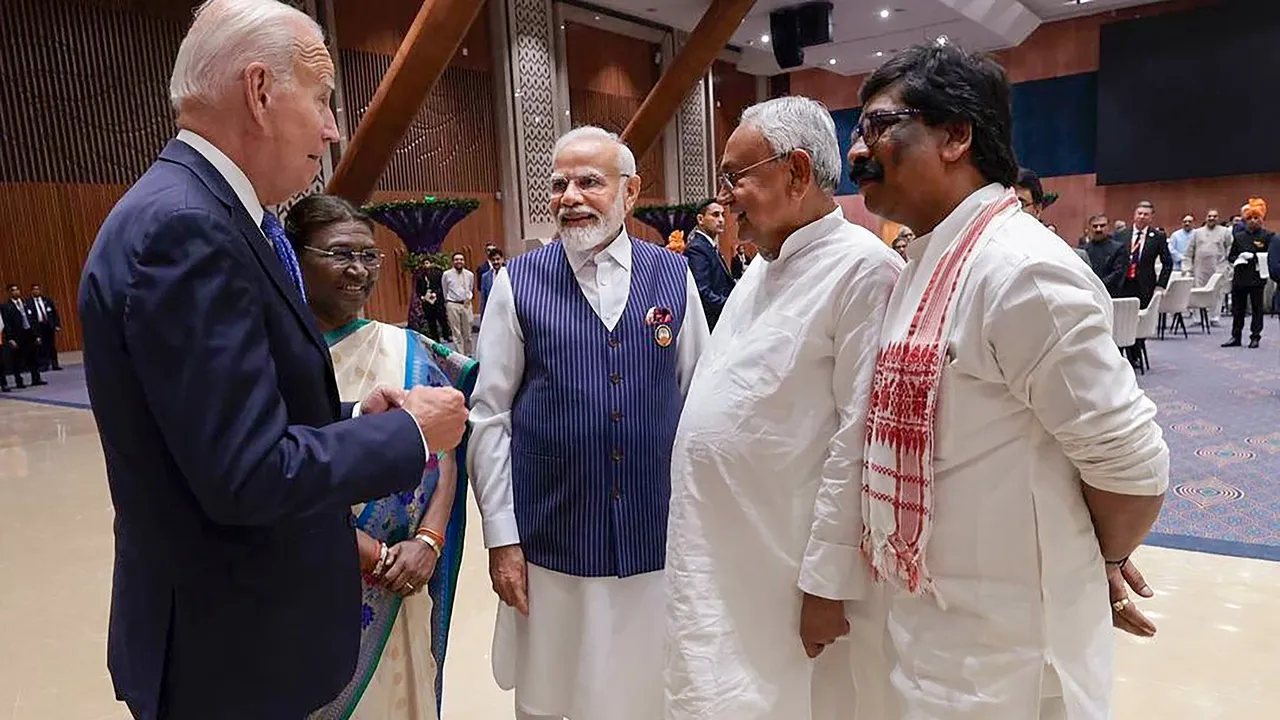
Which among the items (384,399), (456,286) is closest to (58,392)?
(456,286)

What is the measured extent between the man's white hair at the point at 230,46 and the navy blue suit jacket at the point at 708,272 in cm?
373

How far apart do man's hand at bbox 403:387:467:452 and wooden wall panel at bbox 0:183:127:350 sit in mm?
12869

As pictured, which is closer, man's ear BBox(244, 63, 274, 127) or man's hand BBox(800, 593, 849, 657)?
man's ear BBox(244, 63, 274, 127)

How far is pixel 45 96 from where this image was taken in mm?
11250

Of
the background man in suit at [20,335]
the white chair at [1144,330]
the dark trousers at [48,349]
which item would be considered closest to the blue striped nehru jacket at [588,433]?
the white chair at [1144,330]

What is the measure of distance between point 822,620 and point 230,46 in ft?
4.18

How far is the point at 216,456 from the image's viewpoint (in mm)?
961

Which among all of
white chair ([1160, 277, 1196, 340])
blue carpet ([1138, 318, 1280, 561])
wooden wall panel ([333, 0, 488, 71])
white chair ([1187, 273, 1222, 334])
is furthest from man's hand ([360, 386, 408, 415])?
wooden wall panel ([333, 0, 488, 71])

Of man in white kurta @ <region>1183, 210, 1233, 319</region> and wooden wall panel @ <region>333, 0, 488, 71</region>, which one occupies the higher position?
wooden wall panel @ <region>333, 0, 488, 71</region>

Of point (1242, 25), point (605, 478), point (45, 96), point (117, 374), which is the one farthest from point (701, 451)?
point (1242, 25)

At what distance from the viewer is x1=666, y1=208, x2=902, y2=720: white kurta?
1509 mm

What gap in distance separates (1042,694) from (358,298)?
148 centimetres

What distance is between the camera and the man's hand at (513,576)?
6.50ft

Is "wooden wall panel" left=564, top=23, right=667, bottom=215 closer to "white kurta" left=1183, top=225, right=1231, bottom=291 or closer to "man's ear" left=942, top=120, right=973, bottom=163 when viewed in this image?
"white kurta" left=1183, top=225, right=1231, bottom=291
